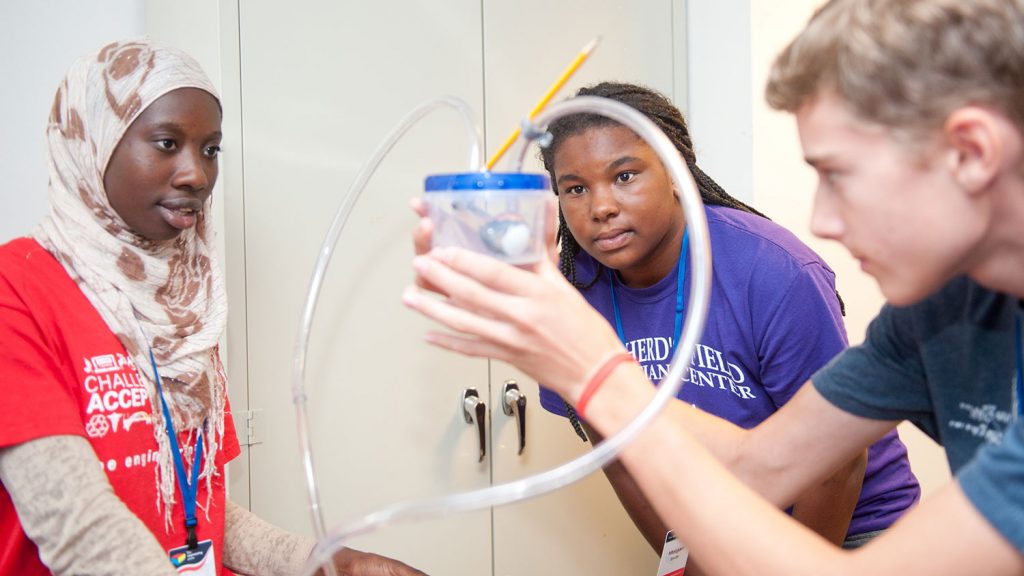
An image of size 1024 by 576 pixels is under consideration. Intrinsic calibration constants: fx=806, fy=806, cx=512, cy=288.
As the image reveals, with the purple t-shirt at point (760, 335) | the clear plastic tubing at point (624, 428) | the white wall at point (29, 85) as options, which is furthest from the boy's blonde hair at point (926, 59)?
the white wall at point (29, 85)

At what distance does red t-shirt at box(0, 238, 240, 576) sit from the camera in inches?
41.1

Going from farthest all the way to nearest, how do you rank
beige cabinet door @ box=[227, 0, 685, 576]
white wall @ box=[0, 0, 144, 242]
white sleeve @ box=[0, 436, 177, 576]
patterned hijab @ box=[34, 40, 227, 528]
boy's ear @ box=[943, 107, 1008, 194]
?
beige cabinet door @ box=[227, 0, 685, 576]
white wall @ box=[0, 0, 144, 242]
patterned hijab @ box=[34, 40, 227, 528]
white sleeve @ box=[0, 436, 177, 576]
boy's ear @ box=[943, 107, 1008, 194]

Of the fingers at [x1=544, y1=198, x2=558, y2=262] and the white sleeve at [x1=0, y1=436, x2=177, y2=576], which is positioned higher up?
the fingers at [x1=544, y1=198, x2=558, y2=262]

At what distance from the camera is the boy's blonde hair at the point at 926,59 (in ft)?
2.24

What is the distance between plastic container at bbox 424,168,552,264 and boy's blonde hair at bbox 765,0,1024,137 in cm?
30

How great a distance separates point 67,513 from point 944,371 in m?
1.08

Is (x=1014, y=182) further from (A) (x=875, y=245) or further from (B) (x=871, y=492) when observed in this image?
(B) (x=871, y=492)

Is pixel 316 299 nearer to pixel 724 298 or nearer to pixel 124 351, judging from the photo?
pixel 124 351

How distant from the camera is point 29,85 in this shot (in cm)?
150

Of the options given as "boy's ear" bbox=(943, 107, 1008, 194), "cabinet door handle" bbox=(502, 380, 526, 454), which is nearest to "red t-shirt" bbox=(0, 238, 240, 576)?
"cabinet door handle" bbox=(502, 380, 526, 454)

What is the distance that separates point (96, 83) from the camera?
127cm

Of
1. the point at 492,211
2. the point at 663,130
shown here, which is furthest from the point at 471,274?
the point at 663,130

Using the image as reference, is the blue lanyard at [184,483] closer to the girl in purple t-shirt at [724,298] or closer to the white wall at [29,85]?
the white wall at [29,85]

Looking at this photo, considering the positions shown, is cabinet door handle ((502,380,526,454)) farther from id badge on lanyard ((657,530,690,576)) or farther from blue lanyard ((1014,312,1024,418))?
blue lanyard ((1014,312,1024,418))
